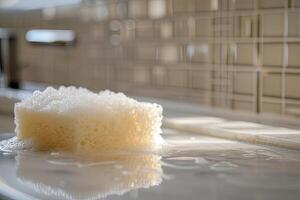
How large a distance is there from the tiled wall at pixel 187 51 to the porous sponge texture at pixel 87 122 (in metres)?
0.29

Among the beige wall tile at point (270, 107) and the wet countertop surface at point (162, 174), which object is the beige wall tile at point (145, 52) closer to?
the beige wall tile at point (270, 107)

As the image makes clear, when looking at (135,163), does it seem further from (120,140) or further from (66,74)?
(66,74)

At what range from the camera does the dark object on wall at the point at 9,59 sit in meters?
1.80

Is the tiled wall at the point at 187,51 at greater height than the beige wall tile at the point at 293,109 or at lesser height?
greater

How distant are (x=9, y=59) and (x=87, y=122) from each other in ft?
3.54

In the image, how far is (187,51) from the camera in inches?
48.7

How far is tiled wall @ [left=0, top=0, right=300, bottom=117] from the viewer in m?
1.02

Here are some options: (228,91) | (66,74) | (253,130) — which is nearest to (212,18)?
(228,91)

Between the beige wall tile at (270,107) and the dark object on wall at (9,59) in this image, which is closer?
the beige wall tile at (270,107)

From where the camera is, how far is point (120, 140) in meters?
0.82

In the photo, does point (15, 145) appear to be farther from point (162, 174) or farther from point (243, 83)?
point (243, 83)

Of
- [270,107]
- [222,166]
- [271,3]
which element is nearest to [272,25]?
[271,3]

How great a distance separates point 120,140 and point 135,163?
0.37 ft

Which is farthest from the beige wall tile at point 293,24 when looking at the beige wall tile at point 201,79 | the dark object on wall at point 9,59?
the dark object on wall at point 9,59
